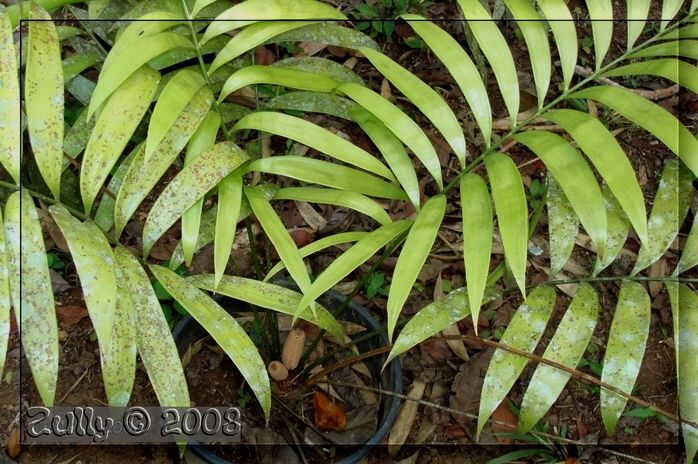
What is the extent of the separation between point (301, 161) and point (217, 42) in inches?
10.9

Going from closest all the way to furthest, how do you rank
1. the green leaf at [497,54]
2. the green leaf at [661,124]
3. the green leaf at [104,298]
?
1. the green leaf at [104,298]
2. the green leaf at [661,124]
3. the green leaf at [497,54]

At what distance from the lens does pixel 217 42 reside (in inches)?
43.4

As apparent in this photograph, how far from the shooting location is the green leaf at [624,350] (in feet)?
2.91

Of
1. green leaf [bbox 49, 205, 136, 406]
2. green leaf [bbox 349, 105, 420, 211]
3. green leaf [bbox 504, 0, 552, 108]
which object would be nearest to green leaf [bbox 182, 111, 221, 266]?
green leaf [bbox 49, 205, 136, 406]

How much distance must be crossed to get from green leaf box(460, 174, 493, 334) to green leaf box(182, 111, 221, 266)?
34 centimetres

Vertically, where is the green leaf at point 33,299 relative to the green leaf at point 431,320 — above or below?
below

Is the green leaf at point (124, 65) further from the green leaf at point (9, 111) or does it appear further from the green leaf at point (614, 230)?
the green leaf at point (614, 230)

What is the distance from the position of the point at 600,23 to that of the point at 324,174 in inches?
17.8

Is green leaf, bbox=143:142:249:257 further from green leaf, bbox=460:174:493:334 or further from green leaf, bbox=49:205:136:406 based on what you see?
green leaf, bbox=460:174:493:334

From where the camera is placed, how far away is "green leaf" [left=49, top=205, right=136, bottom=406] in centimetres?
74

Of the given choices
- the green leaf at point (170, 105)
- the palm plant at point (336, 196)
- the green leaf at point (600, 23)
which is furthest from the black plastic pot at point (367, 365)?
the green leaf at point (600, 23)

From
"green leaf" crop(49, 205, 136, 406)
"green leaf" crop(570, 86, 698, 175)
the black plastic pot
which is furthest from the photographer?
the black plastic pot

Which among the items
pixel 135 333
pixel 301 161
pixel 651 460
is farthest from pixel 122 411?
pixel 651 460

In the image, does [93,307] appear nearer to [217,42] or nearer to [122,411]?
[122,411]
